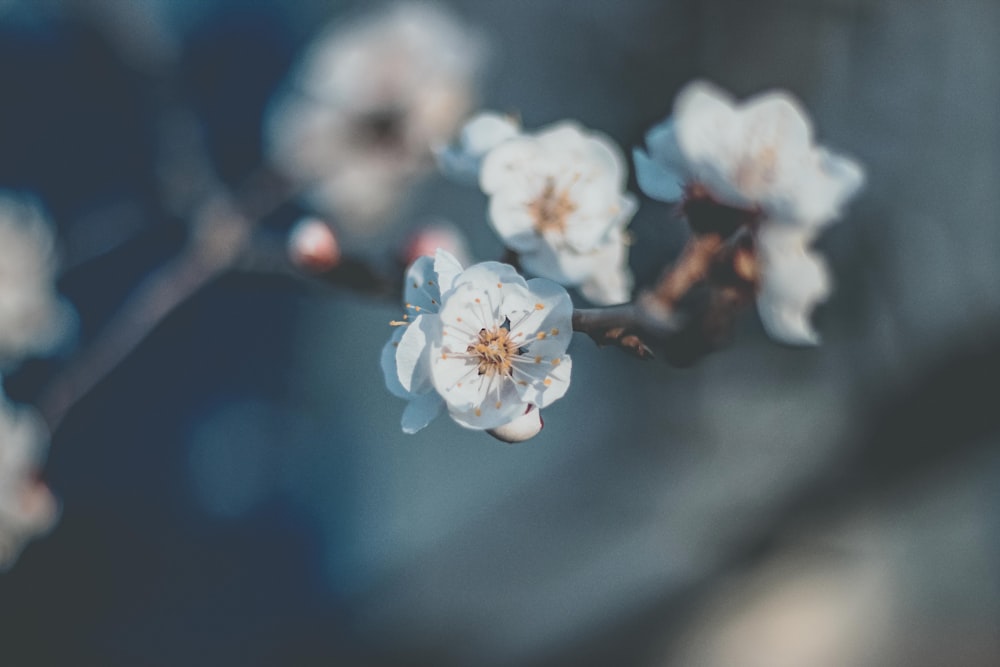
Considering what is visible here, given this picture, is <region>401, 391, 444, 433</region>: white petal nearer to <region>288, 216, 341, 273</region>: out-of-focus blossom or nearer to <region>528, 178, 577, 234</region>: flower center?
<region>528, 178, 577, 234</region>: flower center

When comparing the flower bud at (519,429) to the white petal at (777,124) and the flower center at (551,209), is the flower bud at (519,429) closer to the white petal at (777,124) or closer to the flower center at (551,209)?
the flower center at (551,209)

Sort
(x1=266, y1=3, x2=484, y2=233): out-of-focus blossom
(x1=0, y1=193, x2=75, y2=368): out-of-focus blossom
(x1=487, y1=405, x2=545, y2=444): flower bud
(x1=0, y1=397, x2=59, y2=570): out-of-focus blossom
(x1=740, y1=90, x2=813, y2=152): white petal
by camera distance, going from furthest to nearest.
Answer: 1. (x1=266, y1=3, x2=484, y2=233): out-of-focus blossom
2. (x1=0, y1=193, x2=75, y2=368): out-of-focus blossom
3. (x1=0, y1=397, x2=59, y2=570): out-of-focus blossom
4. (x1=740, y1=90, x2=813, y2=152): white petal
5. (x1=487, y1=405, x2=545, y2=444): flower bud

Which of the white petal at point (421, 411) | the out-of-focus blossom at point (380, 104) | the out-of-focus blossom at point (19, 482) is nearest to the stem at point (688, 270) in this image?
the white petal at point (421, 411)

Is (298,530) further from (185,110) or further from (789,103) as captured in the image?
(789,103)

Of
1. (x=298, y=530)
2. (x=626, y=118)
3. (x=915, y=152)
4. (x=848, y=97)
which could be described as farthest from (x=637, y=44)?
(x=298, y=530)

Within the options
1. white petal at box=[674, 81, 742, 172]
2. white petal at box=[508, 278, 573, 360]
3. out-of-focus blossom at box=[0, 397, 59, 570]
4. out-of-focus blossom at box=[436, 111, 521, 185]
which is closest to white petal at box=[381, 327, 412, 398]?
white petal at box=[508, 278, 573, 360]

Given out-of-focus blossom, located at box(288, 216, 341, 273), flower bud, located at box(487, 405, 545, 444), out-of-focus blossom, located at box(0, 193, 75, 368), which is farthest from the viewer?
out-of-focus blossom, located at box(0, 193, 75, 368)

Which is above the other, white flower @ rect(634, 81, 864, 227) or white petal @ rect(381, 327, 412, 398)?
white flower @ rect(634, 81, 864, 227)
